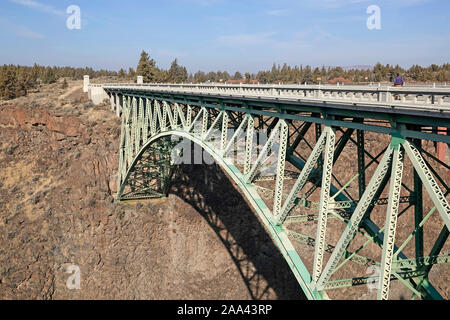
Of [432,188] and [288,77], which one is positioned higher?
[288,77]

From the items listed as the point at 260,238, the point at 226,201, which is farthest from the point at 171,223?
the point at 260,238

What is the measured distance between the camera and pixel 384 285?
9.81 m

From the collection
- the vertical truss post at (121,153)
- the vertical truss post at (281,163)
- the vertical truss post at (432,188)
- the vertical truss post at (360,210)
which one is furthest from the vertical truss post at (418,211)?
the vertical truss post at (121,153)

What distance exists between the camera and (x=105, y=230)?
3975 cm

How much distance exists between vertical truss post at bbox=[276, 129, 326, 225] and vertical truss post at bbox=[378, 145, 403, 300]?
3.07 meters

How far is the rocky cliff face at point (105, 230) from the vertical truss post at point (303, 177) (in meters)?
24.1

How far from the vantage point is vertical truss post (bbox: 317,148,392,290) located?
9749mm

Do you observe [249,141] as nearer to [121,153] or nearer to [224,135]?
[224,135]

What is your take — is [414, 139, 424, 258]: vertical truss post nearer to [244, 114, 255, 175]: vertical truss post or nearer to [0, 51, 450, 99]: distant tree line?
[244, 114, 255, 175]: vertical truss post

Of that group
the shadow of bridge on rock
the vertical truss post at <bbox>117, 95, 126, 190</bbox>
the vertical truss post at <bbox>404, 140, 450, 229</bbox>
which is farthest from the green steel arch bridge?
the shadow of bridge on rock

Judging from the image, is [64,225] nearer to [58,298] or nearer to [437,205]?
[58,298]

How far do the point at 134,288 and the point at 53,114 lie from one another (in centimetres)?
2172

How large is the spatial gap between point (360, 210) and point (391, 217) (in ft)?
4.00

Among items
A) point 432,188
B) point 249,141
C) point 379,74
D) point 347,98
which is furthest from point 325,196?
point 379,74
